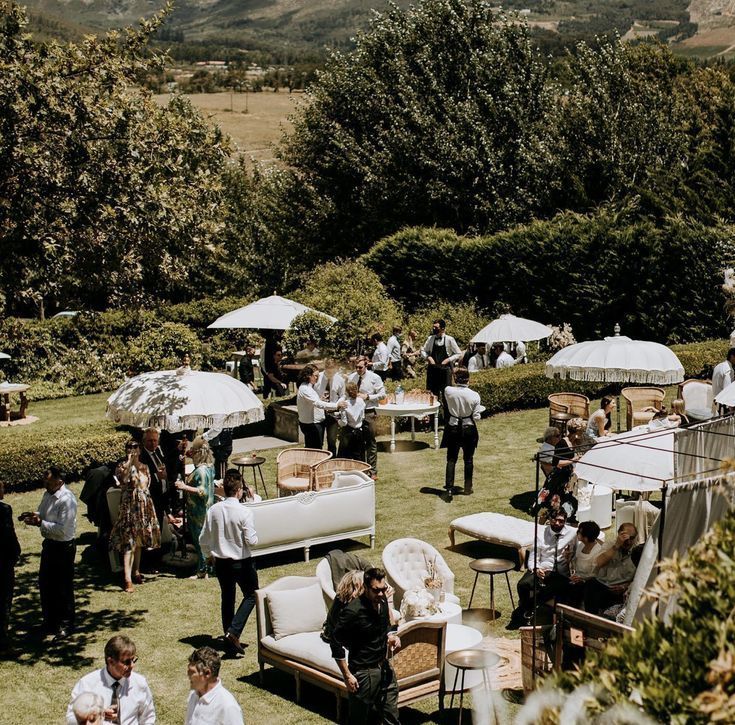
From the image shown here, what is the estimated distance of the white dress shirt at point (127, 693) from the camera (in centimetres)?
712

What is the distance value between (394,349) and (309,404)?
6.73 metres

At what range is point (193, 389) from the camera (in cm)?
1242

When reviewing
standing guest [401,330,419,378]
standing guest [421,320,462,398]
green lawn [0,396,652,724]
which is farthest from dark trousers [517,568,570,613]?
standing guest [401,330,419,378]

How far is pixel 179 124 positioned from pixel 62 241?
7.50 ft

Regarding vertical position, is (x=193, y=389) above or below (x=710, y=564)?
below

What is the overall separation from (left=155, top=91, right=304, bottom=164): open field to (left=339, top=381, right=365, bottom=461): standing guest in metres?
71.9

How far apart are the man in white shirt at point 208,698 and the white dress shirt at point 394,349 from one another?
1553cm

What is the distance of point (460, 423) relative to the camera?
1438cm

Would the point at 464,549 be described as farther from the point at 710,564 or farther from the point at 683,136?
the point at 683,136

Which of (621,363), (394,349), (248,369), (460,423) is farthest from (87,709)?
(248,369)

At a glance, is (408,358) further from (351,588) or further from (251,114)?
(251,114)

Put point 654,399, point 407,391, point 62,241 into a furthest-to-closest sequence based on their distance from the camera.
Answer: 1. point 407,391
2. point 654,399
3. point 62,241

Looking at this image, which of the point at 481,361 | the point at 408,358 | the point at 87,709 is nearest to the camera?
the point at 87,709

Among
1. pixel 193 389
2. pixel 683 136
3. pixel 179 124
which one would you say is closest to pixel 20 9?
pixel 179 124
